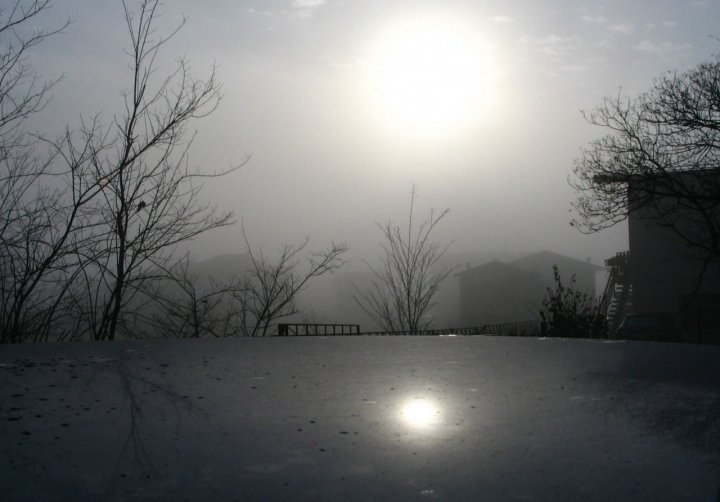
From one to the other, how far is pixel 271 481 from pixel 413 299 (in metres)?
14.0

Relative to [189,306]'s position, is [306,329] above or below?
below

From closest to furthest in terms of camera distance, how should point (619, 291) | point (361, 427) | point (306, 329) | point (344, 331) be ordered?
point (361, 427), point (306, 329), point (344, 331), point (619, 291)

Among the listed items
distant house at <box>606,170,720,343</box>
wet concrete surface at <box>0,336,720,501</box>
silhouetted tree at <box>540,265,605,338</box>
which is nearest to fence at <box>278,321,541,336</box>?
silhouetted tree at <box>540,265,605,338</box>

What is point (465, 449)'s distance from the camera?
109 cm

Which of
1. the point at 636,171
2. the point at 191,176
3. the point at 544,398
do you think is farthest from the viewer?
the point at 636,171

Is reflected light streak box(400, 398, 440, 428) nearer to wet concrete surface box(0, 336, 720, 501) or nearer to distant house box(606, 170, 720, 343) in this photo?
wet concrete surface box(0, 336, 720, 501)

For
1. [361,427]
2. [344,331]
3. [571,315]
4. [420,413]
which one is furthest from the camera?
[344,331]

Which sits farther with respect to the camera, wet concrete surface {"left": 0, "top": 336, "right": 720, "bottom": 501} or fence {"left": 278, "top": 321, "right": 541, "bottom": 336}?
fence {"left": 278, "top": 321, "right": 541, "bottom": 336}

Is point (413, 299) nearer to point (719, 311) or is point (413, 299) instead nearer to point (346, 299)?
point (719, 311)

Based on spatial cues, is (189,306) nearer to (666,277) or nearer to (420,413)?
(420,413)

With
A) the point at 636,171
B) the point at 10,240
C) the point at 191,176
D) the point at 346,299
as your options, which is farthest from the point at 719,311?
the point at 346,299

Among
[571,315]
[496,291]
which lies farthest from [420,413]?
[496,291]

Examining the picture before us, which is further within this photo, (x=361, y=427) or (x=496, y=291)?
(x=496, y=291)

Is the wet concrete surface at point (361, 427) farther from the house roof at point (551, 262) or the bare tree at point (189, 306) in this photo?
the house roof at point (551, 262)
